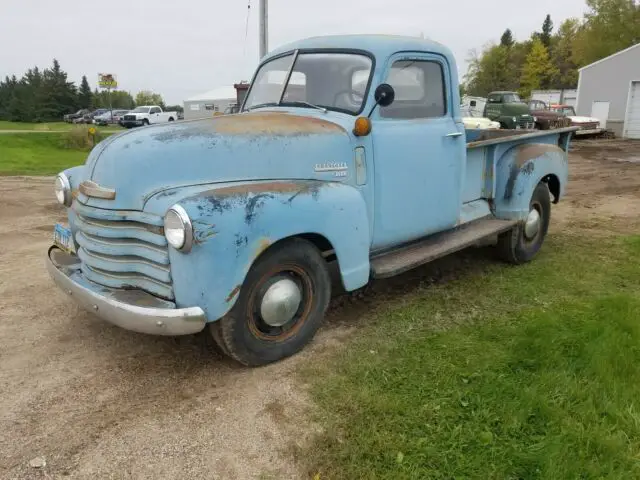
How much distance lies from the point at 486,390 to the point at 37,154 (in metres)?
18.5

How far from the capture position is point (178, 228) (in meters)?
2.82

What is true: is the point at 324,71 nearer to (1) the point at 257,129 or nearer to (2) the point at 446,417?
(1) the point at 257,129

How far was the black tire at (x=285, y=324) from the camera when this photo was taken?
3.20 metres

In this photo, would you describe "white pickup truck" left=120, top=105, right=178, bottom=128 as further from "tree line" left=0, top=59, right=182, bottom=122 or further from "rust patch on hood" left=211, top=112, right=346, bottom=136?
"rust patch on hood" left=211, top=112, right=346, bottom=136

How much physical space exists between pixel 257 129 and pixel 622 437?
8.78 ft

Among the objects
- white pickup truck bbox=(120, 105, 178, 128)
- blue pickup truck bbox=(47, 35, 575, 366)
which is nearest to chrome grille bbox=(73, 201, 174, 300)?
blue pickup truck bbox=(47, 35, 575, 366)

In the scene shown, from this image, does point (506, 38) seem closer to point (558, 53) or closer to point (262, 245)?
point (558, 53)

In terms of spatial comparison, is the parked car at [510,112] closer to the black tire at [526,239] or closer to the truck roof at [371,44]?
the black tire at [526,239]

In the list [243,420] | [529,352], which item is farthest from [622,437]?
[243,420]

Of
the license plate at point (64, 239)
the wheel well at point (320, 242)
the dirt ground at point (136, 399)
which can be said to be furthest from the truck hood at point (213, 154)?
the dirt ground at point (136, 399)

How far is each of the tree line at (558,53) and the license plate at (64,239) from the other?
48.7m

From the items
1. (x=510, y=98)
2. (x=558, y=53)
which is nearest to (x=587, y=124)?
(x=510, y=98)

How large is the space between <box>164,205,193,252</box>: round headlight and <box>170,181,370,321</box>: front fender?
32 mm

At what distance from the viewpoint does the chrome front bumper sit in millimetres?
2900
